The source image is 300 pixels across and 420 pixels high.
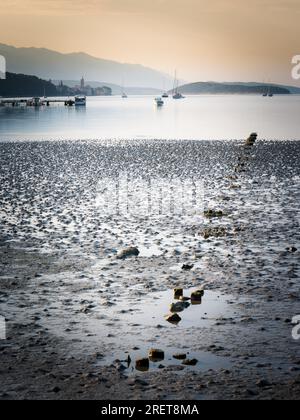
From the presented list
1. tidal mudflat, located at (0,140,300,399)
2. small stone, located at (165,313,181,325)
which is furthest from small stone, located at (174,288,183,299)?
small stone, located at (165,313,181,325)

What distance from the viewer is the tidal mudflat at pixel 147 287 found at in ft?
30.3

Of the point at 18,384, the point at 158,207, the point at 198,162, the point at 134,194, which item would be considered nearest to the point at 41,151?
the point at 198,162

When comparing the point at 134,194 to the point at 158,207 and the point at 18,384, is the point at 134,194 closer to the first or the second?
the point at 158,207

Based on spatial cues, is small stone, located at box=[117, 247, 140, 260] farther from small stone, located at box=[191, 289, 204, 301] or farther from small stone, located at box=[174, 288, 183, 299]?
small stone, located at box=[191, 289, 204, 301]

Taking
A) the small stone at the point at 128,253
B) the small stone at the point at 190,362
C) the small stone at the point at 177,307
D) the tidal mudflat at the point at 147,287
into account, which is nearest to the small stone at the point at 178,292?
the tidal mudflat at the point at 147,287

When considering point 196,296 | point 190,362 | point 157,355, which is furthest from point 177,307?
point 190,362

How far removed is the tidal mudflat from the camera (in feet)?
30.3

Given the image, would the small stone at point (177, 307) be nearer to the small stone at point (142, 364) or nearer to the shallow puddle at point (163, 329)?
the shallow puddle at point (163, 329)

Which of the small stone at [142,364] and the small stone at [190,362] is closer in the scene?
the small stone at [142,364]

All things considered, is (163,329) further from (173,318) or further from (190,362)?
(190,362)

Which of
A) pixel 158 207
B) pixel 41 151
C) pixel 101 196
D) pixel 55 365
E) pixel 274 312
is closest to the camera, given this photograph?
pixel 55 365

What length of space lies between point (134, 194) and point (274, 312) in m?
15.7
